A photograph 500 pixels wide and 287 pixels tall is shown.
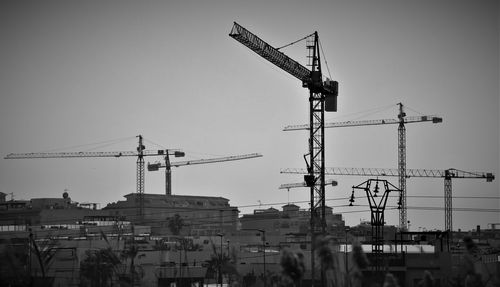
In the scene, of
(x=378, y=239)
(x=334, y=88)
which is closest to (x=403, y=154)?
(x=334, y=88)

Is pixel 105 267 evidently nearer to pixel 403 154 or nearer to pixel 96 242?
pixel 96 242

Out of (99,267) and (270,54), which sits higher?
(270,54)

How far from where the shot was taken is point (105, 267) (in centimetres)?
8981

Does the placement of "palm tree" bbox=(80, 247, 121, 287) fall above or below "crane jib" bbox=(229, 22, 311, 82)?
below

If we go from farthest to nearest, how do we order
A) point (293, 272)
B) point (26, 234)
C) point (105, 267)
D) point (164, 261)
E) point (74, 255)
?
point (26, 234) → point (164, 261) → point (74, 255) → point (105, 267) → point (293, 272)

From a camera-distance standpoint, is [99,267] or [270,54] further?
[270,54]

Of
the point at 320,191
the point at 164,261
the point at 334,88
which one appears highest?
the point at 334,88

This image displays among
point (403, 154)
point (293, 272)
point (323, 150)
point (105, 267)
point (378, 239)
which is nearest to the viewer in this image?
point (293, 272)

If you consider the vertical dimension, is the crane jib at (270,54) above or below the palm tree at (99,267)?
above

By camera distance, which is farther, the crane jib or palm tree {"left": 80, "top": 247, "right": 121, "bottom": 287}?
the crane jib

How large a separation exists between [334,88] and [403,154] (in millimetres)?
82570

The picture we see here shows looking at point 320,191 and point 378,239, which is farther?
point 320,191

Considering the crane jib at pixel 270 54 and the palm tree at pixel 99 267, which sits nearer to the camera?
the palm tree at pixel 99 267

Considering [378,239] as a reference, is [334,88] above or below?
above
